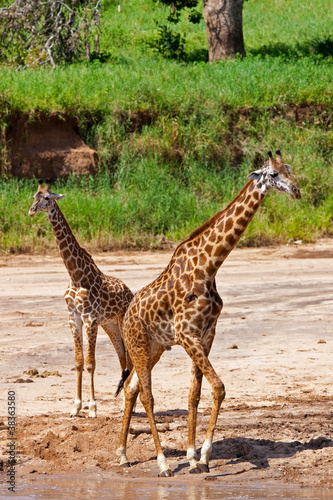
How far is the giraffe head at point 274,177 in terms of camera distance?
Answer: 19.1 ft

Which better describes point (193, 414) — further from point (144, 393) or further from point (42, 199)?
point (42, 199)

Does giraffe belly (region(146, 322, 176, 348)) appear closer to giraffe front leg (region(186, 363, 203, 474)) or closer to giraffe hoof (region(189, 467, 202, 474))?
giraffe front leg (region(186, 363, 203, 474))

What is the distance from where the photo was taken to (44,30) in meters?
23.2

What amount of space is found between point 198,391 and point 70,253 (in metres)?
2.39

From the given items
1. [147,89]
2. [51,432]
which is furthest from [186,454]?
[147,89]

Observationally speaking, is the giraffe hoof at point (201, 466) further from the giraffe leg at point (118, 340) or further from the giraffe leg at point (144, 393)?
the giraffe leg at point (118, 340)

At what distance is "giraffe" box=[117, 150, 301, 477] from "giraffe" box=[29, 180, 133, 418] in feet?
3.66

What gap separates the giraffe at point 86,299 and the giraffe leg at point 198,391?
1440 millimetres

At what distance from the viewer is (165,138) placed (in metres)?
19.3

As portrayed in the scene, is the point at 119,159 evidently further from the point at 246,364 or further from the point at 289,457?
the point at 289,457

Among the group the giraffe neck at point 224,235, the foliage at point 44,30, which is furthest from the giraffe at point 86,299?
the foliage at point 44,30

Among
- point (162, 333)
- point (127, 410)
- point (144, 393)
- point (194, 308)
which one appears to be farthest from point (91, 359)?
point (194, 308)

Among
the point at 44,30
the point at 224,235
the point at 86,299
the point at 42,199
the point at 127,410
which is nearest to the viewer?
the point at 224,235

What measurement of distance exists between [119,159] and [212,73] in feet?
14.7
